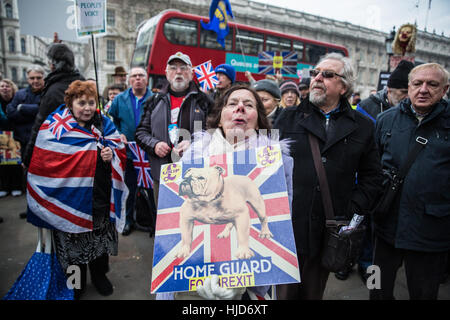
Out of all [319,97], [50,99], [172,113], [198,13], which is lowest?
[172,113]

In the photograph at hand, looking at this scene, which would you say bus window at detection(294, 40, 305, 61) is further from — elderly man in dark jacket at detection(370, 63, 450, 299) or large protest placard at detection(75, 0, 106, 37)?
large protest placard at detection(75, 0, 106, 37)

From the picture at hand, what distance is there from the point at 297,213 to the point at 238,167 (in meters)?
0.73

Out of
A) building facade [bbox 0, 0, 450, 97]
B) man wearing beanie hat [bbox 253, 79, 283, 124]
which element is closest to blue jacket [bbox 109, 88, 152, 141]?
man wearing beanie hat [bbox 253, 79, 283, 124]

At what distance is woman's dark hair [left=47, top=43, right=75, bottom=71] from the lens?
2545mm

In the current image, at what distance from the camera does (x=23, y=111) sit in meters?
4.20

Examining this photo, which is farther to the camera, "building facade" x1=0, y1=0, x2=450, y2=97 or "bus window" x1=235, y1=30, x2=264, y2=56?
"building facade" x1=0, y1=0, x2=450, y2=97

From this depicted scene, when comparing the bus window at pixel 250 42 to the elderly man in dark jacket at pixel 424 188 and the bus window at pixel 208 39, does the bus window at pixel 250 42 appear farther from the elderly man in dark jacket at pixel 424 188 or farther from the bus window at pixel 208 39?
the elderly man in dark jacket at pixel 424 188

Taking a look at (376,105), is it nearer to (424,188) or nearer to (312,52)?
(424,188)

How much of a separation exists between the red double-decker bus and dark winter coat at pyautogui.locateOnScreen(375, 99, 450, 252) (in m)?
6.18

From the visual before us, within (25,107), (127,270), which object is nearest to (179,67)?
(127,270)

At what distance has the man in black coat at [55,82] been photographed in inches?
93.7

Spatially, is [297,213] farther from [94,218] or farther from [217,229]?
[94,218]

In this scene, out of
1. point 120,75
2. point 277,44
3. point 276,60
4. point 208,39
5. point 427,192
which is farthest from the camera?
point 277,44

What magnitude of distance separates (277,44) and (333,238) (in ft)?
37.7
